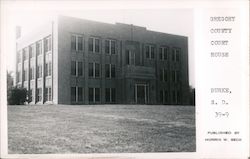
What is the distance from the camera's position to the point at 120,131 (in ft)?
13.4

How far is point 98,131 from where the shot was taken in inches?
161

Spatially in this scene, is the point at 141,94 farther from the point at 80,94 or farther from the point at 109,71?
the point at 80,94

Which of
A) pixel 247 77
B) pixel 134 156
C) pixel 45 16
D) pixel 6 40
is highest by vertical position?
pixel 45 16

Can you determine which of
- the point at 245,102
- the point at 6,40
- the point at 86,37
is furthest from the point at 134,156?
the point at 6,40

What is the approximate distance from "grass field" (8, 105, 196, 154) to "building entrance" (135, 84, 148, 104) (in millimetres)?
393

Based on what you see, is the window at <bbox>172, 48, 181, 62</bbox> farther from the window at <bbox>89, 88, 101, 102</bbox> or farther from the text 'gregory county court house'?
the window at <bbox>89, 88, 101, 102</bbox>

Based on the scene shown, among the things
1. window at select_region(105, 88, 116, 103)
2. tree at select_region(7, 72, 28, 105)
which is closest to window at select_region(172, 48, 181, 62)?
window at select_region(105, 88, 116, 103)

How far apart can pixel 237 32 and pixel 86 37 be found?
188cm

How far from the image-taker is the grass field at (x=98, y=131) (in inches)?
157

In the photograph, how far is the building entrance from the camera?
4.66 metres

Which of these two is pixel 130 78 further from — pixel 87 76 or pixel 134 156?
pixel 134 156

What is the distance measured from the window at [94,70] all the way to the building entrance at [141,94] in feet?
1.88

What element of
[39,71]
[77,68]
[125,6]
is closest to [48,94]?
[39,71]

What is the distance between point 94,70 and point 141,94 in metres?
0.72
